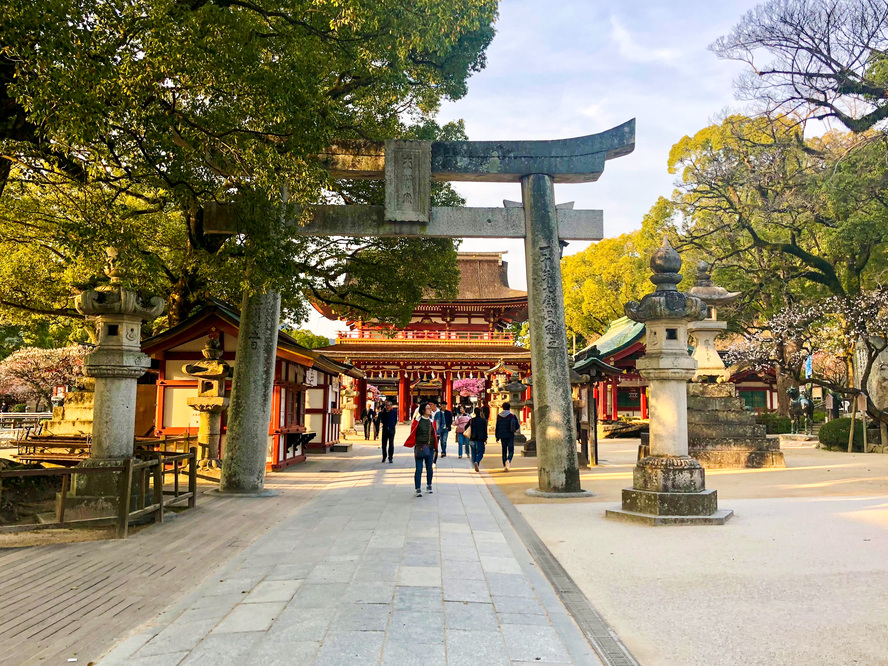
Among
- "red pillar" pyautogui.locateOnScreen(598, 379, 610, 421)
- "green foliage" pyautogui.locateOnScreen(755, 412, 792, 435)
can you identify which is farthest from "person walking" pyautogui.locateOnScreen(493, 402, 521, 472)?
"red pillar" pyautogui.locateOnScreen(598, 379, 610, 421)

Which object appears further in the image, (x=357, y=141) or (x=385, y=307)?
(x=385, y=307)

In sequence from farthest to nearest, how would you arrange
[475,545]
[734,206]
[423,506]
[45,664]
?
[734,206] < [423,506] < [475,545] < [45,664]

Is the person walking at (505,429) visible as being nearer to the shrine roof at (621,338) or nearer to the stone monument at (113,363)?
the stone monument at (113,363)

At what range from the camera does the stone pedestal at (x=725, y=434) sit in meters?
14.5

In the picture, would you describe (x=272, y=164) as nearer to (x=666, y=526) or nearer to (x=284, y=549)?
(x=284, y=549)

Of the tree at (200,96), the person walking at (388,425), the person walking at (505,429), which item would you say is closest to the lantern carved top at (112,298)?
the tree at (200,96)

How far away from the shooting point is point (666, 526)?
774cm

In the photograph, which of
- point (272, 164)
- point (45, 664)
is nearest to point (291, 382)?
point (272, 164)

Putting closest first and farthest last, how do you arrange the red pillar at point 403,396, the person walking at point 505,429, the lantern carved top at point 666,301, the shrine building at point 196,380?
the lantern carved top at point 666,301 → the shrine building at point 196,380 → the person walking at point 505,429 → the red pillar at point 403,396

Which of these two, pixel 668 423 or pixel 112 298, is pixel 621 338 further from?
pixel 112 298

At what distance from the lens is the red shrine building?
110ft

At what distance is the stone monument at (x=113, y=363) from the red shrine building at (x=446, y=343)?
23.7m

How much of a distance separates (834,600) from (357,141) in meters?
9.18

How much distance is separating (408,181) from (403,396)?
26057 mm
